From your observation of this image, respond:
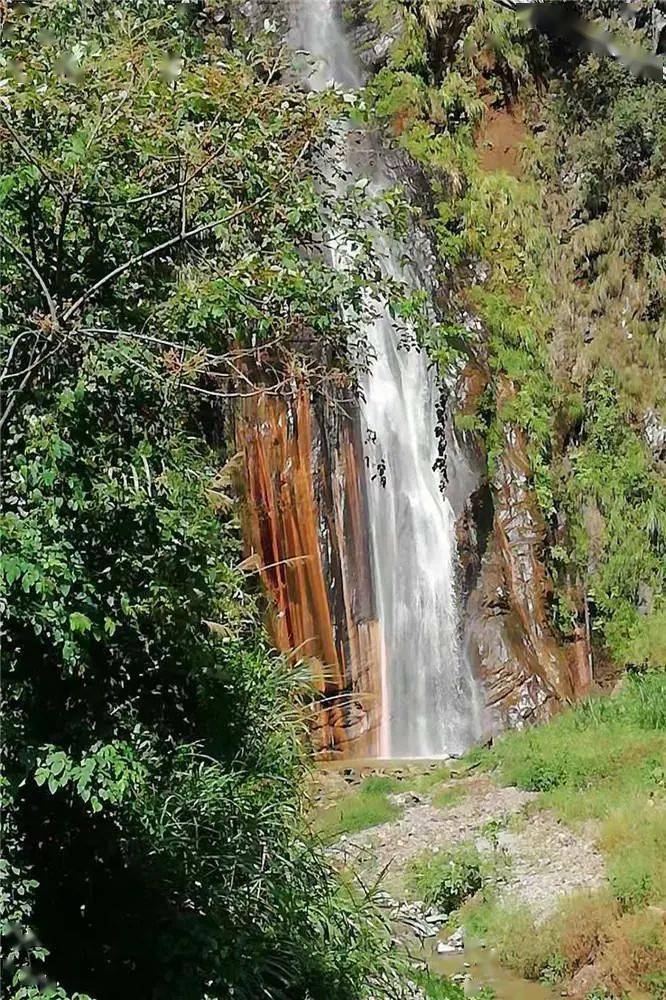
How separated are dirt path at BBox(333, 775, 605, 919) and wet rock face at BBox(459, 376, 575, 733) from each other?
1642 mm

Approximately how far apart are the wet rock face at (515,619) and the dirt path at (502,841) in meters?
1.64

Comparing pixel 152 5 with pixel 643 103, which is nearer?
pixel 152 5

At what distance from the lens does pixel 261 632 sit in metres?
7.54

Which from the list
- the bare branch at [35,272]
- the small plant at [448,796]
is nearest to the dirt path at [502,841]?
the small plant at [448,796]

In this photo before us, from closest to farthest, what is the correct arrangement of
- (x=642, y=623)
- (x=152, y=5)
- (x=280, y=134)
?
(x=280, y=134) → (x=152, y=5) → (x=642, y=623)

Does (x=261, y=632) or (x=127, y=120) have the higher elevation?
(x=127, y=120)

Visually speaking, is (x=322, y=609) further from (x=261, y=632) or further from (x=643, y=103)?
(x=643, y=103)

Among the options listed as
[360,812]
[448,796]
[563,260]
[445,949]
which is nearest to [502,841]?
[448,796]

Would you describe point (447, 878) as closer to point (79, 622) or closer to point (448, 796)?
point (448, 796)

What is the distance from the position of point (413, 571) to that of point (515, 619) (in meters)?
1.19

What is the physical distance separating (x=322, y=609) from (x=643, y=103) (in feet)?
27.6

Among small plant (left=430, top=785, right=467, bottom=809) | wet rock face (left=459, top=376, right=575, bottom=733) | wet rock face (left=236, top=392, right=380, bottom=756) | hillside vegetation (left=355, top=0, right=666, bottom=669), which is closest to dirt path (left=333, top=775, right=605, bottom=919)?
small plant (left=430, top=785, right=467, bottom=809)

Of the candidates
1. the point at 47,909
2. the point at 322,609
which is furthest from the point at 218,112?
the point at 322,609

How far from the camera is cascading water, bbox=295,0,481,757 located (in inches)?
472
